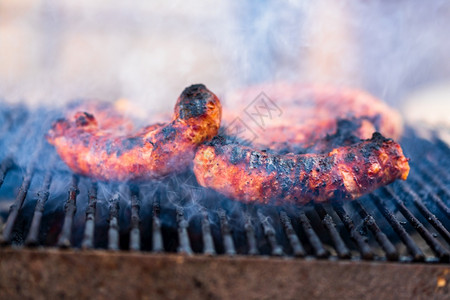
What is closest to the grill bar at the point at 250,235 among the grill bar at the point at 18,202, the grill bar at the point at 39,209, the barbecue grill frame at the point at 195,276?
the barbecue grill frame at the point at 195,276

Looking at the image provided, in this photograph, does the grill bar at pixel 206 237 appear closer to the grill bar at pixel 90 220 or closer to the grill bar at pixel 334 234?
the grill bar at pixel 90 220

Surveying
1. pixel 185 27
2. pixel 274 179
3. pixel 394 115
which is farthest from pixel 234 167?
pixel 185 27

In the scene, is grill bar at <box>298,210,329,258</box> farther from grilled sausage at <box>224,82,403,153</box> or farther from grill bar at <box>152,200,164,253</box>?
grill bar at <box>152,200,164,253</box>

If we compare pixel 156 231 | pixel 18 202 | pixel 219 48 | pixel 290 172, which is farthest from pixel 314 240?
pixel 219 48

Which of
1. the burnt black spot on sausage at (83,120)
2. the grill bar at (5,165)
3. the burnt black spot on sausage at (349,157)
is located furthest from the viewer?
the burnt black spot on sausage at (83,120)

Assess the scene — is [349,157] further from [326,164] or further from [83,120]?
[83,120]
